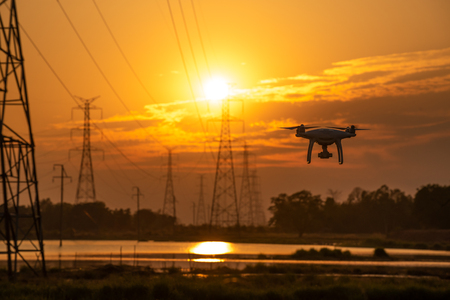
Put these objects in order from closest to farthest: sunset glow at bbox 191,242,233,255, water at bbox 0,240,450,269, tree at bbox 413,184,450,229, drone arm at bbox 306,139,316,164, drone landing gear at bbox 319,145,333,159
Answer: drone arm at bbox 306,139,316,164
drone landing gear at bbox 319,145,333,159
water at bbox 0,240,450,269
sunset glow at bbox 191,242,233,255
tree at bbox 413,184,450,229

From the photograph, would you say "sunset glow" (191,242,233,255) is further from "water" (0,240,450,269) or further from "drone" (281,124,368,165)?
"drone" (281,124,368,165)

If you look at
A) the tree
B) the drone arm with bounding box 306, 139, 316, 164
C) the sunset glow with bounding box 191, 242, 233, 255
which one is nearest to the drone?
the drone arm with bounding box 306, 139, 316, 164

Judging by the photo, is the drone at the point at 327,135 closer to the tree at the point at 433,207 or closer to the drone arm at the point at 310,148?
the drone arm at the point at 310,148

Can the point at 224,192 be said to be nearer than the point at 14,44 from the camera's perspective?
No

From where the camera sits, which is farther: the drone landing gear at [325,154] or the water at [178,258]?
the water at [178,258]

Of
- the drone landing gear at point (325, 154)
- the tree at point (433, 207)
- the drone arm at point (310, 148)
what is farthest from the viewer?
the tree at point (433, 207)

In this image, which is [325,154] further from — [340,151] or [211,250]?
[211,250]

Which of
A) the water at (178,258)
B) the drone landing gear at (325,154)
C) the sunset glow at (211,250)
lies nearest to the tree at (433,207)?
the water at (178,258)

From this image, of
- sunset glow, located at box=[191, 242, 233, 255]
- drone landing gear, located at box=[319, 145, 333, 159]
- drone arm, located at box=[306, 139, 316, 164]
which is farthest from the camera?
sunset glow, located at box=[191, 242, 233, 255]

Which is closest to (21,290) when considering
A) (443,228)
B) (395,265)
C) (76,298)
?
(76,298)

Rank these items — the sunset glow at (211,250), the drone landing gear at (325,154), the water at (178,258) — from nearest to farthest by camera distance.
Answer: the drone landing gear at (325,154)
the water at (178,258)
the sunset glow at (211,250)

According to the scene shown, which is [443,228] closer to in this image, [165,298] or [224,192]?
[224,192]
